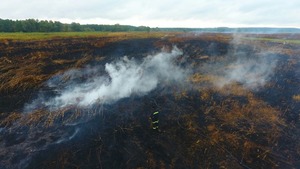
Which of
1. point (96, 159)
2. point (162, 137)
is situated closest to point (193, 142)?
point (162, 137)

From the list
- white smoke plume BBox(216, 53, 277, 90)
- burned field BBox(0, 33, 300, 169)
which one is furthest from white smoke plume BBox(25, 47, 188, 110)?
white smoke plume BBox(216, 53, 277, 90)

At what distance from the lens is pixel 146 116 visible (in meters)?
13.4

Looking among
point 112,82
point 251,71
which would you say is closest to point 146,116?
point 112,82

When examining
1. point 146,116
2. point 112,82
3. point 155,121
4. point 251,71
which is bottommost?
point 146,116

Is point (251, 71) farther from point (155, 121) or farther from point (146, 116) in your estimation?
point (155, 121)

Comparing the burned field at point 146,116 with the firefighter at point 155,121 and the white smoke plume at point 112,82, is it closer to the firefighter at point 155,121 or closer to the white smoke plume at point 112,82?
the white smoke plume at point 112,82

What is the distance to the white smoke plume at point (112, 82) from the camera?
14.8 metres

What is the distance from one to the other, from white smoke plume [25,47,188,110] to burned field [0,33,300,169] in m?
0.07

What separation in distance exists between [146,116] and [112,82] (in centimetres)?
528

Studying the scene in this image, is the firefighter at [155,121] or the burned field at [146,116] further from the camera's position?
the firefighter at [155,121]

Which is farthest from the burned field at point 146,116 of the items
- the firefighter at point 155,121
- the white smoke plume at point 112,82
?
the firefighter at point 155,121

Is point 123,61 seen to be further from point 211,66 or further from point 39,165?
point 39,165

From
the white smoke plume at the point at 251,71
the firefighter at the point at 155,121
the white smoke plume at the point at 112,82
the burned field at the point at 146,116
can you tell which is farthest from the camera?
the white smoke plume at the point at 251,71

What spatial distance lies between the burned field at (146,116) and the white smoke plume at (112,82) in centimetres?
7
